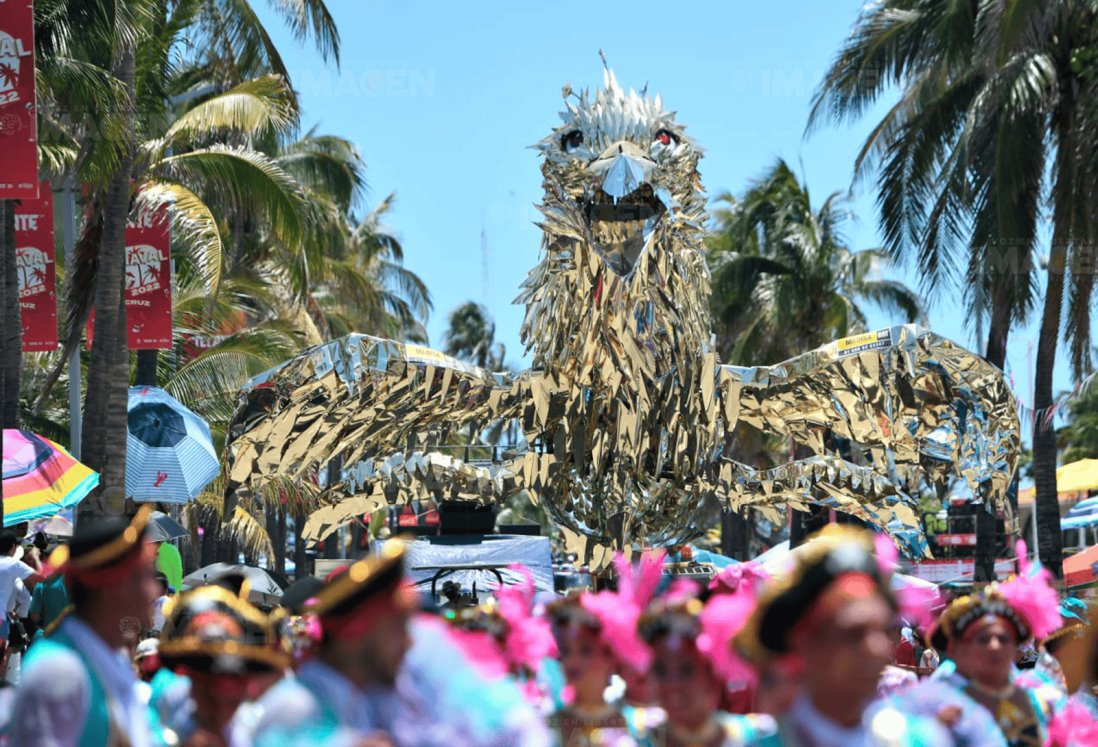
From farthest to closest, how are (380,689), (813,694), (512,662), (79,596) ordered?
(512,662) < (79,596) < (380,689) < (813,694)

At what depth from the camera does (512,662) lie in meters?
4.84

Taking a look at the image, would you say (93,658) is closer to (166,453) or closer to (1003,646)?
(1003,646)

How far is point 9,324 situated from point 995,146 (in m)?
10.4

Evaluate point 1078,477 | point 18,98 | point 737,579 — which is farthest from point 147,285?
point 1078,477

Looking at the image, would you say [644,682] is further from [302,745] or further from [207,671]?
[302,745]

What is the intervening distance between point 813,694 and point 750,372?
5.22 metres

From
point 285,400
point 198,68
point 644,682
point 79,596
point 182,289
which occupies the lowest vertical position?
point 644,682

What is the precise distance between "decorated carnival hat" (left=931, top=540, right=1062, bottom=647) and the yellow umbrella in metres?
17.0

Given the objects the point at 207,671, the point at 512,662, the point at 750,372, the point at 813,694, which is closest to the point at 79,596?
the point at 207,671

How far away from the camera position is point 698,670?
399 centimetres

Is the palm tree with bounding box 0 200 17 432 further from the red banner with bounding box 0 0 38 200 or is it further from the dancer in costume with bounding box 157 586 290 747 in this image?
the dancer in costume with bounding box 157 586 290 747

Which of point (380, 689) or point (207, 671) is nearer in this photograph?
point (380, 689)

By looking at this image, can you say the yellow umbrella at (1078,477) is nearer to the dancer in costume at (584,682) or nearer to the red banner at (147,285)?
the red banner at (147,285)

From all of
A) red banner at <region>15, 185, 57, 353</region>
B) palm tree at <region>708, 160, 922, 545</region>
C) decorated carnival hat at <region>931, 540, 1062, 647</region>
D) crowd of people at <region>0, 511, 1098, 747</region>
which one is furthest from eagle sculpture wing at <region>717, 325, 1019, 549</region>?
palm tree at <region>708, 160, 922, 545</region>
